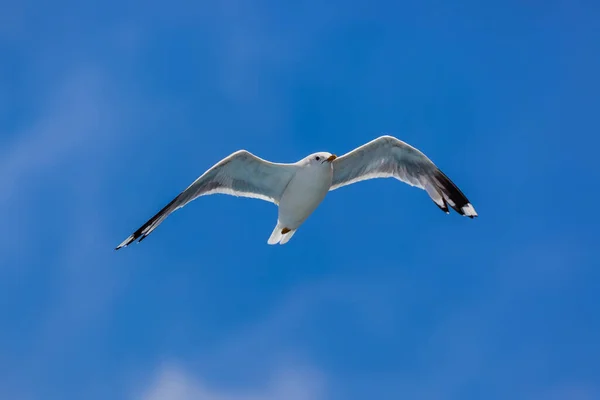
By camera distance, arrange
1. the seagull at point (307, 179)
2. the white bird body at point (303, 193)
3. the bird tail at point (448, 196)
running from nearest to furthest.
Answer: the white bird body at point (303, 193), the seagull at point (307, 179), the bird tail at point (448, 196)

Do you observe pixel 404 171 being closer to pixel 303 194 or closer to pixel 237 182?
pixel 303 194

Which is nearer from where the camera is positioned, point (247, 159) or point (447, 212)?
point (247, 159)

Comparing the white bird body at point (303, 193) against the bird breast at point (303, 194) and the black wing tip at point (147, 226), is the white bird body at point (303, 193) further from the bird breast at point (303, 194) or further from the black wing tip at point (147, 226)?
the black wing tip at point (147, 226)

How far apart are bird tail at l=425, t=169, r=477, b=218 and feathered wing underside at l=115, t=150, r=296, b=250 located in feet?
8.20

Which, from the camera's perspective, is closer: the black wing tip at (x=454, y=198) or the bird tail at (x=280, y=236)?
the bird tail at (x=280, y=236)

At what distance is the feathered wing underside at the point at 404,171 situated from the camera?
11.2 meters

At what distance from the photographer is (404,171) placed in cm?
1153

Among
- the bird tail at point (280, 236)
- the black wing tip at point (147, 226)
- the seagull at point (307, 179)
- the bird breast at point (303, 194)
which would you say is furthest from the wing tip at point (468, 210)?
the black wing tip at point (147, 226)

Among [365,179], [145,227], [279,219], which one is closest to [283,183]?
[279,219]

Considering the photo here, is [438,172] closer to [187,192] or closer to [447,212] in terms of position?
[447,212]

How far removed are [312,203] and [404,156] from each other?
5.97ft

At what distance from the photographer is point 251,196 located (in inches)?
441

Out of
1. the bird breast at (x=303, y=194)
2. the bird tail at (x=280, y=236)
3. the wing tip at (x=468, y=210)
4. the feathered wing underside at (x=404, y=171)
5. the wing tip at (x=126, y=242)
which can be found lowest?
the wing tip at (x=126, y=242)

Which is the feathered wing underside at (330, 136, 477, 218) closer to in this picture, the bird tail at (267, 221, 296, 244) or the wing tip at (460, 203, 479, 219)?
the wing tip at (460, 203, 479, 219)
